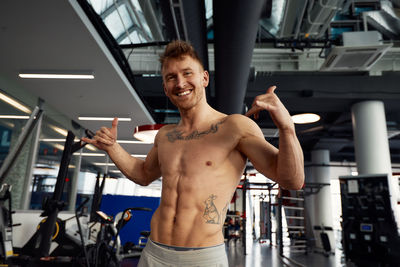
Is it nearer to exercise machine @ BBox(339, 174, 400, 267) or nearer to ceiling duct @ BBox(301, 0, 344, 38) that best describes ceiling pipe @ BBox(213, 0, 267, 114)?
ceiling duct @ BBox(301, 0, 344, 38)

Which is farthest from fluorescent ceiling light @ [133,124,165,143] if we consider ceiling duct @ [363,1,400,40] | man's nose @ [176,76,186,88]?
ceiling duct @ [363,1,400,40]

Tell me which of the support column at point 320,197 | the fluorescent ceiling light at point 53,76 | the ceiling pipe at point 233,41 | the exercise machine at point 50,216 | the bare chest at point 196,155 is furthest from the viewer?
the support column at point 320,197

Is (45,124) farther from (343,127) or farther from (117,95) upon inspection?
(343,127)

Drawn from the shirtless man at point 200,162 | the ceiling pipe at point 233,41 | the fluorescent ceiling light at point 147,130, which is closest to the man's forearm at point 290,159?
the shirtless man at point 200,162

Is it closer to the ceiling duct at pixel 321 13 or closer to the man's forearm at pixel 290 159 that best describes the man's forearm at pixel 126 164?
the man's forearm at pixel 290 159

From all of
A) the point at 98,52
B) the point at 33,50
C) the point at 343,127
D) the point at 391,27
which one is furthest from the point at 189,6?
the point at 343,127

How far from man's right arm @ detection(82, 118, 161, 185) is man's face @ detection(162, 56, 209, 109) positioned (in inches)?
12.0

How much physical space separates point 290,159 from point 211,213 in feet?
1.11

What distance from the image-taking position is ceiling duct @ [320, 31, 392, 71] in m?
4.18

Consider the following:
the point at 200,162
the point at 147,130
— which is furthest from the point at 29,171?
the point at 200,162

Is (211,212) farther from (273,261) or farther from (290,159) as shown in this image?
(273,261)

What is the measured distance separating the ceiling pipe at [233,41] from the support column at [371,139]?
294 cm

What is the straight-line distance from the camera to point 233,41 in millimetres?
3064

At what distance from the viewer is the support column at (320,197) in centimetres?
1001
